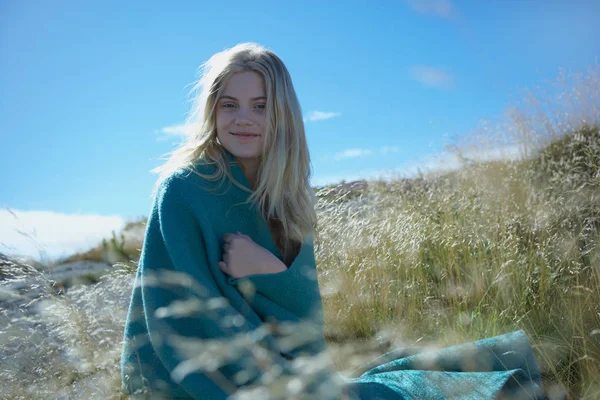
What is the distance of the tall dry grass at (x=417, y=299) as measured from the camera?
7.76ft

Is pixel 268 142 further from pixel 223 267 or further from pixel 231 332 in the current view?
pixel 231 332

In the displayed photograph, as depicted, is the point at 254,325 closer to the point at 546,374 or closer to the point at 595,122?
the point at 546,374

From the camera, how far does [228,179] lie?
82.7 inches

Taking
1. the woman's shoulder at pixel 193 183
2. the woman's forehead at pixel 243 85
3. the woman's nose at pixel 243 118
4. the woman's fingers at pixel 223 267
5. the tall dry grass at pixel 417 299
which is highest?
the woman's forehead at pixel 243 85

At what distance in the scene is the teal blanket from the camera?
1.73 m

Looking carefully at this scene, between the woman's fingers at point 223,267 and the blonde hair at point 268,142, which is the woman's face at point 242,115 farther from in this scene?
the woman's fingers at point 223,267

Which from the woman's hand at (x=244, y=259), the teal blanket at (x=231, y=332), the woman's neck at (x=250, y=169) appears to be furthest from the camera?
the woman's neck at (x=250, y=169)

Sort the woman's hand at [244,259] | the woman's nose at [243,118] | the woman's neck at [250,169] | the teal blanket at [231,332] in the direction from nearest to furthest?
the teal blanket at [231,332], the woman's hand at [244,259], the woman's nose at [243,118], the woman's neck at [250,169]

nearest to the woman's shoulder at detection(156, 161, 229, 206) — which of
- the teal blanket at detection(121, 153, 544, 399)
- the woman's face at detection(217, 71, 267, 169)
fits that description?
the teal blanket at detection(121, 153, 544, 399)

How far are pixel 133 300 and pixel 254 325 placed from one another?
1.61ft

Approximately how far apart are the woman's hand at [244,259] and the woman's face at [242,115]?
16.1 inches

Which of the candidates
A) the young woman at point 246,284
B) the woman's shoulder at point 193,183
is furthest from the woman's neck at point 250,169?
the woman's shoulder at point 193,183

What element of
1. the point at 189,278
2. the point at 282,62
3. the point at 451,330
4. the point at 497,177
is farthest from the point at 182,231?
the point at 497,177

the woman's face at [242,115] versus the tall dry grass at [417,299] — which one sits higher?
the woman's face at [242,115]
